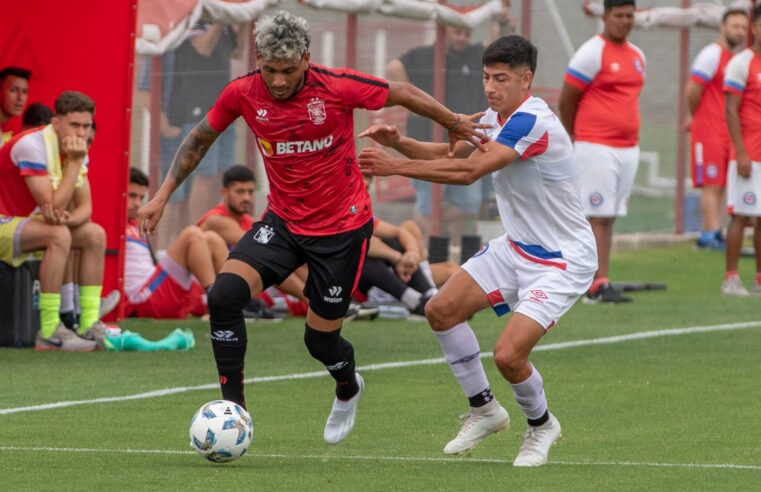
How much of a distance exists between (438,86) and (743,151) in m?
3.66

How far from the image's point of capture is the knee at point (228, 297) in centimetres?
797

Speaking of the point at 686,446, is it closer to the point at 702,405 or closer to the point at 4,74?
the point at 702,405

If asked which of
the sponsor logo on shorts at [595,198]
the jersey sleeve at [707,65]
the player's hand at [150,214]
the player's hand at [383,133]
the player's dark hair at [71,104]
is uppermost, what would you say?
the jersey sleeve at [707,65]

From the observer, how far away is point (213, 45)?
16.5m

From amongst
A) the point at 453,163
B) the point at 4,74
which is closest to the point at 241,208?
the point at 4,74

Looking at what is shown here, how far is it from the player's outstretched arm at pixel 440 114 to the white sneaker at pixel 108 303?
18.5 feet

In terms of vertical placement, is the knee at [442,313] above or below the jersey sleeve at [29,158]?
below

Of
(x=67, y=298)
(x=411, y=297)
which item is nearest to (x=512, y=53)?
(x=67, y=298)

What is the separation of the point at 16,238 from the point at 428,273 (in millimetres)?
3814

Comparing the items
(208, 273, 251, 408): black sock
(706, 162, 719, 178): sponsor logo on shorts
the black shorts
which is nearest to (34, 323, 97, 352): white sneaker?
the black shorts

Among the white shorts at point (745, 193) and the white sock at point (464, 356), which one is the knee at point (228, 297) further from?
the white shorts at point (745, 193)

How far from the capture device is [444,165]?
304 inches

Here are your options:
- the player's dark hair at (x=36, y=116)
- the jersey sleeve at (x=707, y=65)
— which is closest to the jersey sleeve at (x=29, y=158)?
the player's dark hair at (x=36, y=116)

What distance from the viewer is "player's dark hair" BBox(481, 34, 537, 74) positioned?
26.6 ft
